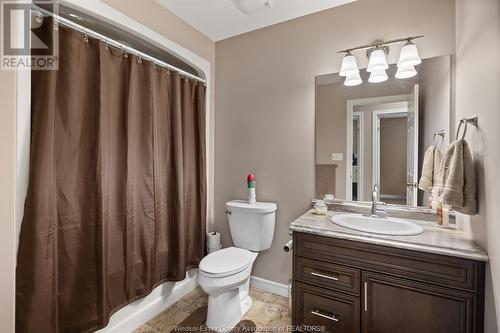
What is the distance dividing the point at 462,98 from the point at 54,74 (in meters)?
2.31

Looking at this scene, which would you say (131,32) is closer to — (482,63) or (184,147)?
(184,147)

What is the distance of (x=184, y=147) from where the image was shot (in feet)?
6.73

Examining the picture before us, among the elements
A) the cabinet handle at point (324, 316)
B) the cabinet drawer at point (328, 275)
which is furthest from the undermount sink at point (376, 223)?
the cabinet handle at point (324, 316)

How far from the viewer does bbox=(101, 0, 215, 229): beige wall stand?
1.67m

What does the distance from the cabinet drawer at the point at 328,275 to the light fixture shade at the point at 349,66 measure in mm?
1372

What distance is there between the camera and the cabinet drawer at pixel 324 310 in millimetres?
1372

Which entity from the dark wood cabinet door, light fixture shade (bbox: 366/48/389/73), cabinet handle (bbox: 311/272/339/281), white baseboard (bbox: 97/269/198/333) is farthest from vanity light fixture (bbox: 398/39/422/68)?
white baseboard (bbox: 97/269/198/333)

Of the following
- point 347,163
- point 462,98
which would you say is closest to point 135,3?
point 347,163

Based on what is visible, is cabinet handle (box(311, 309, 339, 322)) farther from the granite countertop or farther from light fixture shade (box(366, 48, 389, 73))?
light fixture shade (box(366, 48, 389, 73))

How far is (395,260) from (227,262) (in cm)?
108

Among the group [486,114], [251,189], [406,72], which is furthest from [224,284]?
[406,72]

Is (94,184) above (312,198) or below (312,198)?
above

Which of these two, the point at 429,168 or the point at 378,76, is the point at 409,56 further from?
the point at 429,168

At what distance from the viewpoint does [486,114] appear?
3.49 feet
